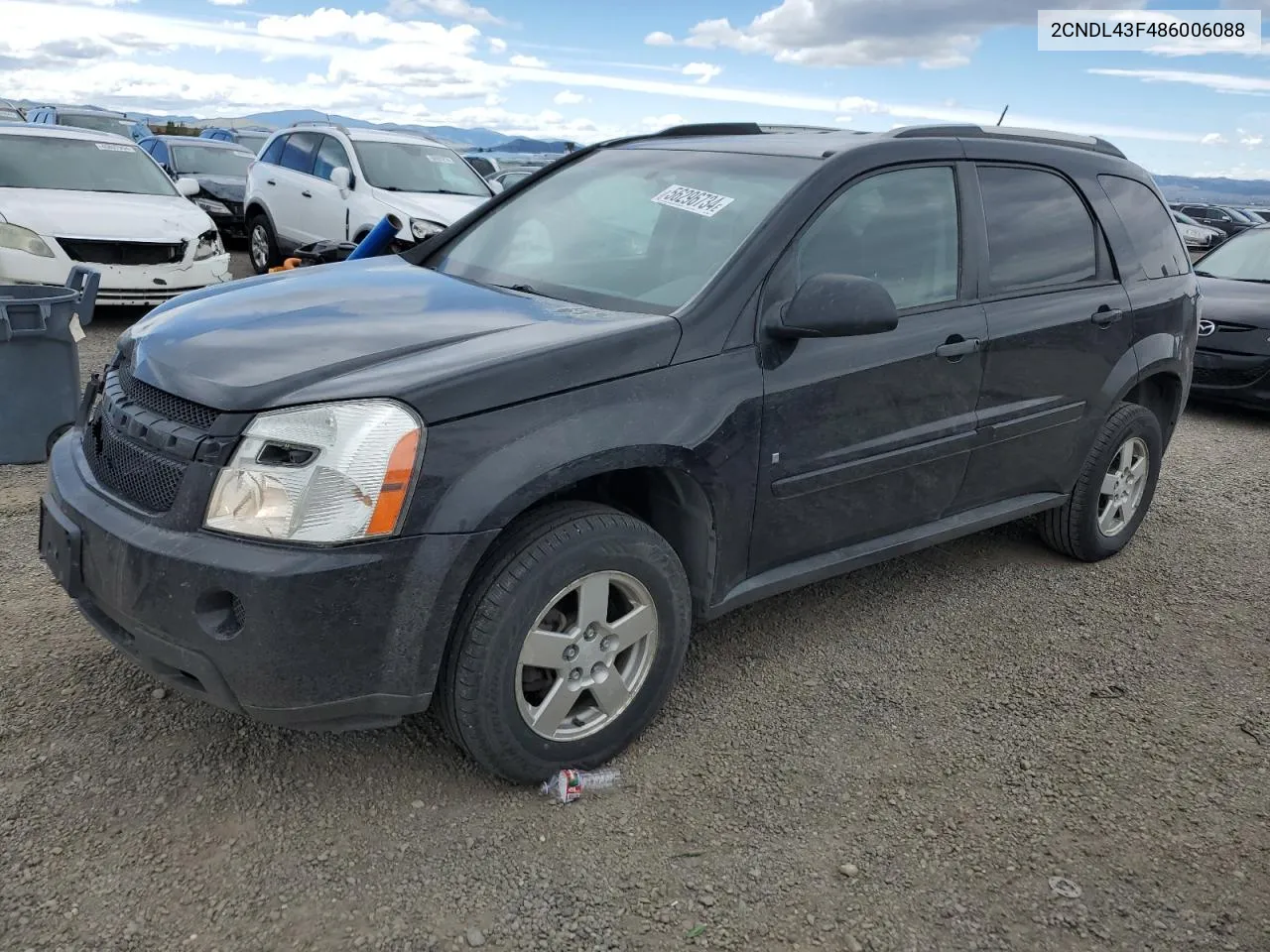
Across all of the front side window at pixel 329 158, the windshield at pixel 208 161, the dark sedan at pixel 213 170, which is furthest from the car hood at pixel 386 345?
the windshield at pixel 208 161

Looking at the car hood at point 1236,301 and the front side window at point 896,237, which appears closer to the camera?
the front side window at point 896,237

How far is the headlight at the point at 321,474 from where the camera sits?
7.75 feet

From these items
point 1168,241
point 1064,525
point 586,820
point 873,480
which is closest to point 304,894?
point 586,820

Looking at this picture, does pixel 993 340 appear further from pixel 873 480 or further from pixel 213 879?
pixel 213 879

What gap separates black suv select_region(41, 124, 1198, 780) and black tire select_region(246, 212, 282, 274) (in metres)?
8.15

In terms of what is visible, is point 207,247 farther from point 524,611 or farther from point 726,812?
point 726,812

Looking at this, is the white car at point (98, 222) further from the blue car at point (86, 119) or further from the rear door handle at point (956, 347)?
the blue car at point (86, 119)

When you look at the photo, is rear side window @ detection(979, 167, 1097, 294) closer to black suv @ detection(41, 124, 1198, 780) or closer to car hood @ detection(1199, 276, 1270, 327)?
black suv @ detection(41, 124, 1198, 780)

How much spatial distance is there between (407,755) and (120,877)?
79 cm

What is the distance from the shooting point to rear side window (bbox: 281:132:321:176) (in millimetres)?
10969

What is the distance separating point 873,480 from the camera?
3436mm

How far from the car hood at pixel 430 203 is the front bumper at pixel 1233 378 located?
6099 millimetres

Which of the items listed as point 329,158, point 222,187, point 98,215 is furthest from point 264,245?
point 98,215

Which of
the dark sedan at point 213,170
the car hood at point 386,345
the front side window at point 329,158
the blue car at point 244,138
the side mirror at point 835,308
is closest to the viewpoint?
the car hood at point 386,345
